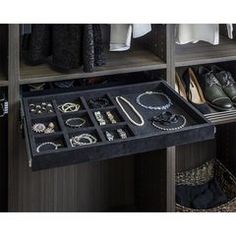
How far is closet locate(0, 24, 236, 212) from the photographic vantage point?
147 centimetres

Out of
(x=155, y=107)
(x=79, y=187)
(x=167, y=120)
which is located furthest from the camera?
(x=79, y=187)

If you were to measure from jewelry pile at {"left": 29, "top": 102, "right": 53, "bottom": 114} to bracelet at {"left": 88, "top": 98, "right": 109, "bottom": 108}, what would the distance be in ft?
0.45

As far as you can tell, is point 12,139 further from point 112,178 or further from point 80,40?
point 112,178

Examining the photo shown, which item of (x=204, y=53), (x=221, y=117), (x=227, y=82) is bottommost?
(x=221, y=117)

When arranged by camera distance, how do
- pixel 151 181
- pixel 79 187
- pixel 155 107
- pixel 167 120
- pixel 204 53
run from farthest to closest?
pixel 79 187 < pixel 151 181 < pixel 204 53 < pixel 155 107 < pixel 167 120

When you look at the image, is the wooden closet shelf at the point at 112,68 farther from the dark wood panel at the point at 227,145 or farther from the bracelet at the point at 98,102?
the dark wood panel at the point at 227,145

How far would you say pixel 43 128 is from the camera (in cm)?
133

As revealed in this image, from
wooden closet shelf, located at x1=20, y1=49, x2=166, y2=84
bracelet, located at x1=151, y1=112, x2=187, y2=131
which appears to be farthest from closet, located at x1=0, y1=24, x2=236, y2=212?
bracelet, located at x1=151, y1=112, x2=187, y2=131

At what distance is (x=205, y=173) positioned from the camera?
2053 mm

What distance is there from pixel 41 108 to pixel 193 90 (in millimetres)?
662

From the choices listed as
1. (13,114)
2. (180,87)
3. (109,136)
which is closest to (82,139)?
(109,136)

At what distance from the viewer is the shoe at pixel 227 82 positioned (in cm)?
176

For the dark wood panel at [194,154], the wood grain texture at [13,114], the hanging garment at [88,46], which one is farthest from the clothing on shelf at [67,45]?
the dark wood panel at [194,154]

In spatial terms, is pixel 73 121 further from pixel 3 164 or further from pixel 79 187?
pixel 79 187
